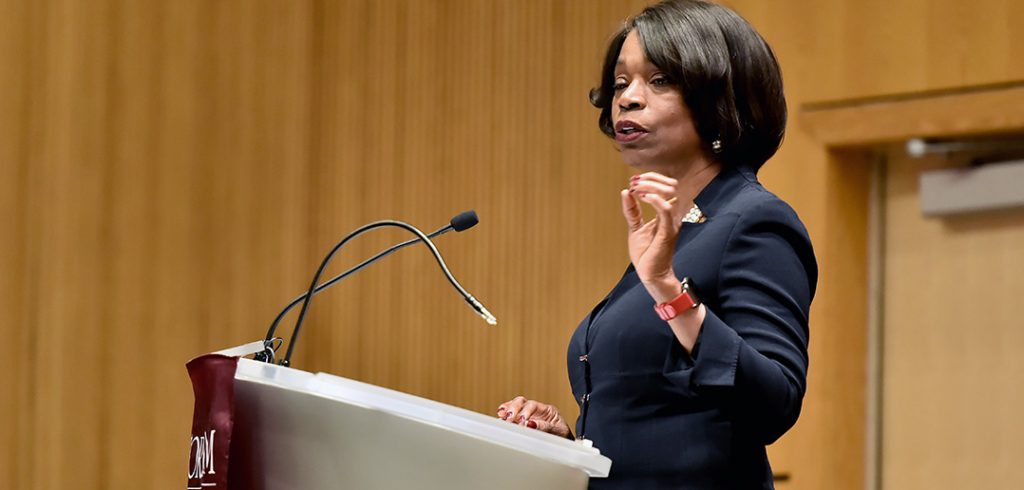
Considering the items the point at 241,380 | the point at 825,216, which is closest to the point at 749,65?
the point at 241,380

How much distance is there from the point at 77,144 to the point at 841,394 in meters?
2.16

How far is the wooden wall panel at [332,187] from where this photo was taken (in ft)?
10.8

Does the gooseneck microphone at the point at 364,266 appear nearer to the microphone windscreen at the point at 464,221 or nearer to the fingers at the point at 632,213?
the microphone windscreen at the point at 464,221

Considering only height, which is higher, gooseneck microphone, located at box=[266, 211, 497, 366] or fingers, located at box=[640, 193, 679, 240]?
fingers, located at box=[640, 193, 679, 240]

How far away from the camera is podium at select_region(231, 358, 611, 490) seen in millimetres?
1289

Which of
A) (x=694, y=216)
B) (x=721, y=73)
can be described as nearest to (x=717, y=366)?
(x=694, y=216)

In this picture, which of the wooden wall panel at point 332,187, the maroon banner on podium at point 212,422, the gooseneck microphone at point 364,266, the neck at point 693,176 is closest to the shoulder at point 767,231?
the neck at point 693,176

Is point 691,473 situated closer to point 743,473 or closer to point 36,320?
point 743,473

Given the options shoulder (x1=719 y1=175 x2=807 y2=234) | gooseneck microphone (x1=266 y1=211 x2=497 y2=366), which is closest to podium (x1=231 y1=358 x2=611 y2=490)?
gooseneck microphone (x1=266 y1=211 x2=497 y2=366)

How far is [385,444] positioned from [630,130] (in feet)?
1.67

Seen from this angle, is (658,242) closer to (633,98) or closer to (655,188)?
(655,188)

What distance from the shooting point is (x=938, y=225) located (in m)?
3.58

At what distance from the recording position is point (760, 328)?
1.41 metres

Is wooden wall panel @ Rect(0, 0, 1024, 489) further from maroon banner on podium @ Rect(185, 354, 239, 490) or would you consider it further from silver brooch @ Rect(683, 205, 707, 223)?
silver brooch @ Rect(683, 205, 707, 223)
